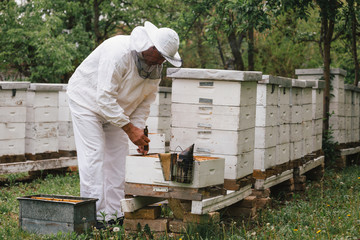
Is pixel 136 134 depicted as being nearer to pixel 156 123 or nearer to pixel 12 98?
pixel 12 98

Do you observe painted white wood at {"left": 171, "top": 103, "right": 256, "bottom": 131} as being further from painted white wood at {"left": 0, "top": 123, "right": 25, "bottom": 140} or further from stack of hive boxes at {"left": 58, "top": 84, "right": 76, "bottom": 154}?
stack of hive boxes at {"left": 58, "top": 84, "right": 76, "bottom": 154}

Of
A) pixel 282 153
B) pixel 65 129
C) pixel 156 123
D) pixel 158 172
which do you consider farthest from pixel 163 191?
pixel 156 123

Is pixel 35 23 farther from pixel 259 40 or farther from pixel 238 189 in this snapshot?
pixel 238 189

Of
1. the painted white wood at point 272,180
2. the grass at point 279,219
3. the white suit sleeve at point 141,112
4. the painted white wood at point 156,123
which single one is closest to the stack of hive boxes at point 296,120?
the painted white wood at point 272,180

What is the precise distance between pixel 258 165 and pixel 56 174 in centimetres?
416

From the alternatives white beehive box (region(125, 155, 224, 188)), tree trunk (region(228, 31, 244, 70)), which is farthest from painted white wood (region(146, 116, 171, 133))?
white beehive box (region(125, 155, 224, 188))

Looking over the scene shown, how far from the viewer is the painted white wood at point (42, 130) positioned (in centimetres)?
803

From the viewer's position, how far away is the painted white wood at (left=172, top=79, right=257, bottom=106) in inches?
192

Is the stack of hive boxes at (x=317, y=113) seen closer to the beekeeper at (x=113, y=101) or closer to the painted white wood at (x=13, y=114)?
the beekeeper at (x=113, y=101)

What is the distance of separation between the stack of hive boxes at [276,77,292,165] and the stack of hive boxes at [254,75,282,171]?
290 millimetres

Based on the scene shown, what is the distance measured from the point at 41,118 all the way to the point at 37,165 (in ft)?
2.44

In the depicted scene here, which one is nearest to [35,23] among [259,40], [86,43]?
[86,43]

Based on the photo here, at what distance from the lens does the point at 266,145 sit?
6086mm

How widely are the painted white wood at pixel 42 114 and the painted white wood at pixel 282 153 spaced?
372 cm
